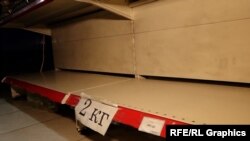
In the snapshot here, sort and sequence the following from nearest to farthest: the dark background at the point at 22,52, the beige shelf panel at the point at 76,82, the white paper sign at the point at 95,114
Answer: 1. the white paper sign at the point at 95,114
2. the beige shelf panel at the point at 76,82
3. the dark background at the point at 22,52

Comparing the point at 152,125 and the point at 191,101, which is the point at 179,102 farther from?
the point at 152,125

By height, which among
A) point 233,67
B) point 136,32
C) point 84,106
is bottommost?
point 84,106

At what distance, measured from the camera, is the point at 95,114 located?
1.05 m

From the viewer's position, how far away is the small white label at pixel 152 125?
0.74m

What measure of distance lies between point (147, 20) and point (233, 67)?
68 cm

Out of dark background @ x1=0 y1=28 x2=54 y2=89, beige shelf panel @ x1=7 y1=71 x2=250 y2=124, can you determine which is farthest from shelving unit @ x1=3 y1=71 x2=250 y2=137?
dark background @ x1=0 y1=28 x2=54 y2=89

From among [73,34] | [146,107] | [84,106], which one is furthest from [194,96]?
[73,34]

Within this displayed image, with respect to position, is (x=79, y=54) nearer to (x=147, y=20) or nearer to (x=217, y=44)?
(x=147, y=20)

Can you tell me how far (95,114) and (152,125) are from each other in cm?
37

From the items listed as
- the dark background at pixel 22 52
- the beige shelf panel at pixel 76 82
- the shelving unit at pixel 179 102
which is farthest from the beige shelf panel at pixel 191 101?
the dark background at pixel 22 52

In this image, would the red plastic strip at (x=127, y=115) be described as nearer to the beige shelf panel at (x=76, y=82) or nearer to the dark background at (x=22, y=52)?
the beige shelf panel at (x=76, y=82)

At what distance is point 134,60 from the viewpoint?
1664 millimetres

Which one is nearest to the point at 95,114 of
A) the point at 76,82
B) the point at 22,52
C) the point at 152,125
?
the point at 152,125

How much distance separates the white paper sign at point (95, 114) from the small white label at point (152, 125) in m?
0.20
